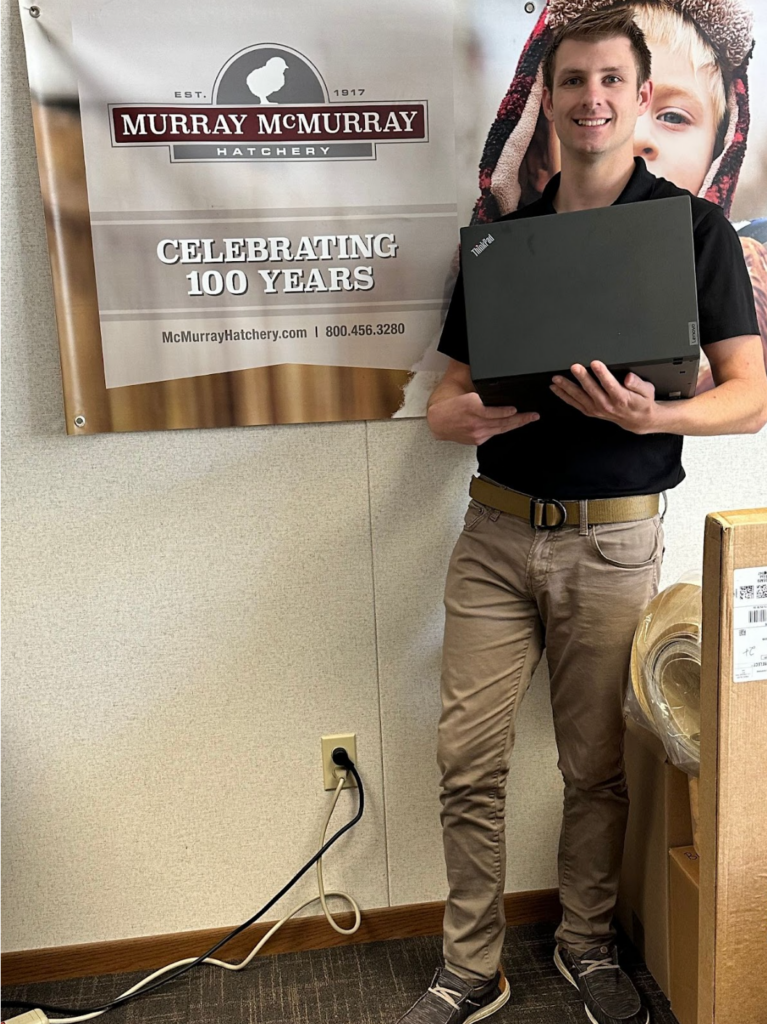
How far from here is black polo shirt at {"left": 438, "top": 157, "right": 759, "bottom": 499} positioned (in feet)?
4.86

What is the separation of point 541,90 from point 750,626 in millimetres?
1186

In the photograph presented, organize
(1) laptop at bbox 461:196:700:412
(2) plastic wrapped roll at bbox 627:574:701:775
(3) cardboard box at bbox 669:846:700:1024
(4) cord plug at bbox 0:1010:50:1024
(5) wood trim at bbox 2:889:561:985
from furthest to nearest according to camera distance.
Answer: (5) wood trim at bbox 2:889:561:985
(4) cord plug at bbox 0:1010:50:1024
(3) cardboard box at bbox 669:846:700:1024
(2) plastic wrapped roll at bbox 627:574:701:775
(1) laptop at bbox 461:196:700:412

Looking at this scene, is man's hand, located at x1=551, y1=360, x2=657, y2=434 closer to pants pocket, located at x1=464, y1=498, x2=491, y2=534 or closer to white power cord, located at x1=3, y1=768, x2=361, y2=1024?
pants pocket, located at x1=464, y1=498, x2=491, y2=534

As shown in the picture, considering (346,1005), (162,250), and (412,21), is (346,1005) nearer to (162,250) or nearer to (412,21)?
(162,250)

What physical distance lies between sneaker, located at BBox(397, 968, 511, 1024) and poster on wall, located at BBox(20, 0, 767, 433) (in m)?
1.07

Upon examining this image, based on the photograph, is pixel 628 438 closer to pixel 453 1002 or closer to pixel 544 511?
pixel 544 511

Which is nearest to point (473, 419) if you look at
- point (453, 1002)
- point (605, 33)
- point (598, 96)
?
point (598, 96)

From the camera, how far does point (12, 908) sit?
5.96ft

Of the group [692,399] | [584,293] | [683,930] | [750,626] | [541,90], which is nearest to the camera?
[750,626]

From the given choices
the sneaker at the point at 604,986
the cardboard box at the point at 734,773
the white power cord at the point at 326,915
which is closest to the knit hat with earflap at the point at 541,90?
the cardboard box at the point at 734,773

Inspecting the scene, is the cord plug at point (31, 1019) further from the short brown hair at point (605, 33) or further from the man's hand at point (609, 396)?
the short brown hair at point (605, 33)

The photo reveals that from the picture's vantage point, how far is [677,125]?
1.76 metres

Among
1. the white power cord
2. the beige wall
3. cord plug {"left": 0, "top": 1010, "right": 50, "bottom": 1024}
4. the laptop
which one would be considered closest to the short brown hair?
the laptop

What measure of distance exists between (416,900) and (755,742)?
119cm
